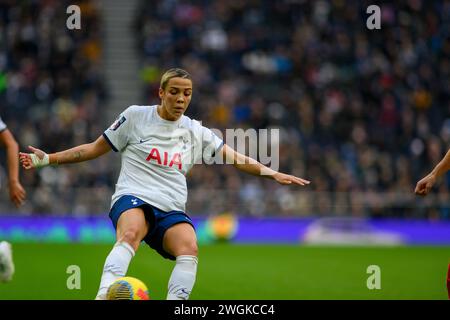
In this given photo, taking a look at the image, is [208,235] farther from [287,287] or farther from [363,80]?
[287,287]

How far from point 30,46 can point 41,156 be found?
1887 centimetres

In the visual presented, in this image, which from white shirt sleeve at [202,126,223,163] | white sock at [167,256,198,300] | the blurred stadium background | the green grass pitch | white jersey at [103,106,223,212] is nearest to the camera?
white sock at [167,256,198,300]

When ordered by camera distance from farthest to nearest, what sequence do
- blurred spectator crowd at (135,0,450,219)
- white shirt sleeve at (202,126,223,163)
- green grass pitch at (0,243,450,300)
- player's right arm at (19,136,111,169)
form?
blurred spectator crowd at (135,0,450,219), green grass pitch at (0,243,450,300), white shirt sleeve at (202,126,223,163), player's right arm at (19,136,111,169)

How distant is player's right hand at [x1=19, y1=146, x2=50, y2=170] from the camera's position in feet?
24.5

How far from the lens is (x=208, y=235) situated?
2300 cm

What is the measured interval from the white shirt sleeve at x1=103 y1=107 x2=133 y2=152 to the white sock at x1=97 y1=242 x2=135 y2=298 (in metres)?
1.06

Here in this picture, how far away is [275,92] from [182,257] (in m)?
19.7

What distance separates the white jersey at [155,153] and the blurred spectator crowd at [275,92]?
576 inches

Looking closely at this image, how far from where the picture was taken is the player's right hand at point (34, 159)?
24.5 feet

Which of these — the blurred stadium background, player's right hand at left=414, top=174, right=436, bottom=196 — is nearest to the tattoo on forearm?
player's right hand at left=414, top=174, right=436, bottom=196

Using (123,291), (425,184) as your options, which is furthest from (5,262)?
(425,184)

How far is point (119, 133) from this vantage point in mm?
7539

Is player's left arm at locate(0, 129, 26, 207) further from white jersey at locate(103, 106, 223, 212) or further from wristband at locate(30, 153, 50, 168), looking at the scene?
white jersey at locate(103, 106, 223, 212)
